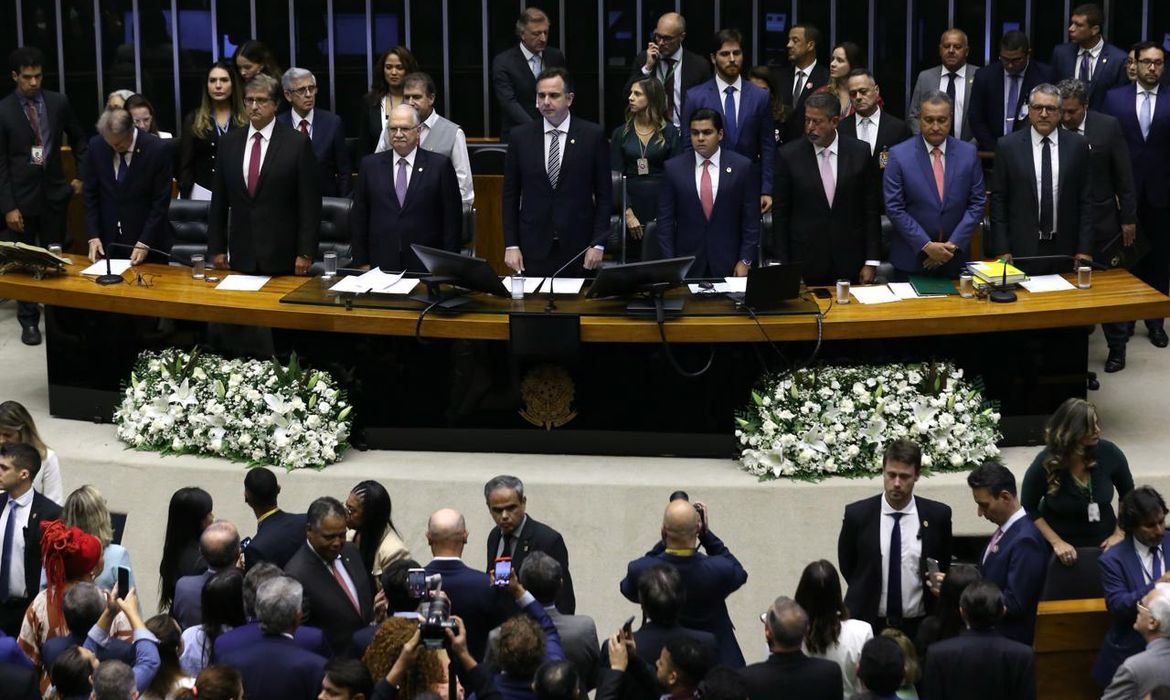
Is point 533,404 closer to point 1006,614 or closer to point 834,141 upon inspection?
point 834,141

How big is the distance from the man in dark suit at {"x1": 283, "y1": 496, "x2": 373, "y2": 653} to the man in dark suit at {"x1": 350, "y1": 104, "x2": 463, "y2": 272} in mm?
3273

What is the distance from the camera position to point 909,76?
1271cm

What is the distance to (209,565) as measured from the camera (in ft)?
20.1

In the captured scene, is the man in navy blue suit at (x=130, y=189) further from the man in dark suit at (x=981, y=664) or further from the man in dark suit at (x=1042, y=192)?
the man in dark suit at (x=981, y=664)

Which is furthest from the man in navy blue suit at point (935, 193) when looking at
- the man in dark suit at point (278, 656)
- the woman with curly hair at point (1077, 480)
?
the man in dark suit at point (278, 656)

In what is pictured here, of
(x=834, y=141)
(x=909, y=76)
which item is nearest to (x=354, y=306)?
(x=834, y=141)

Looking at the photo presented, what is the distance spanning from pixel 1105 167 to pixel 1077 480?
328 centimetres

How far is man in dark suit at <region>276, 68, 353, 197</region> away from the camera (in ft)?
34.2

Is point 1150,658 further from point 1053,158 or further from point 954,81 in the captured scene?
point 954,81

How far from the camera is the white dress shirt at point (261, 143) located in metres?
9.40

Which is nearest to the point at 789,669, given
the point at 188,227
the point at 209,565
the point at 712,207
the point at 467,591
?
the point at 467,591

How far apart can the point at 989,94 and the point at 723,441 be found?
344 centimetres

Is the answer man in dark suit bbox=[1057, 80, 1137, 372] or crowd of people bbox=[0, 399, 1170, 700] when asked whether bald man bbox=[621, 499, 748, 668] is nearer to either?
crowd of people bbox=[0, 399, 1170, 700]

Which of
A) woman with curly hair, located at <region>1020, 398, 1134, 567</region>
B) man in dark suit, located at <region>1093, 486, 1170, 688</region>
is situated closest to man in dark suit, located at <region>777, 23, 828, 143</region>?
woman with curly hair, located at <region>1020, 398, 1134, 567</region>
